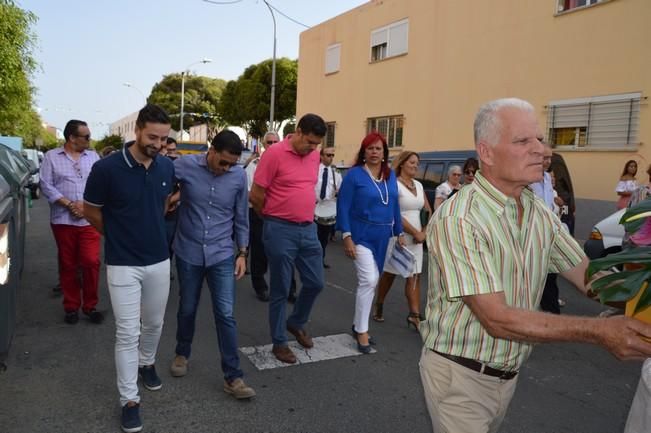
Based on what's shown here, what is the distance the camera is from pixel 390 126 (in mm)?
19844

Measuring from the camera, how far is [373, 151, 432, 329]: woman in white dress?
5562mm

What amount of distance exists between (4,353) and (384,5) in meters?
18.7

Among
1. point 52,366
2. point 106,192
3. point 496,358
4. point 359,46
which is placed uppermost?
point 359,46

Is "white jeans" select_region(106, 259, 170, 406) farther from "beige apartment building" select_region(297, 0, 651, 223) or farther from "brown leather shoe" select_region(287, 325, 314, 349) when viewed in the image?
"beige apartment building" select_region(297, 0, 651, 223)

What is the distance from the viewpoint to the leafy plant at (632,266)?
1.52 m

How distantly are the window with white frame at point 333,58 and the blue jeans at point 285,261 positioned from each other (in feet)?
62.2

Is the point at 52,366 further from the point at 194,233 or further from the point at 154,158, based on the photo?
the point at 154,158

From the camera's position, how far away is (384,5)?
1969 centimetres

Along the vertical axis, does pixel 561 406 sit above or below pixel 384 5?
below

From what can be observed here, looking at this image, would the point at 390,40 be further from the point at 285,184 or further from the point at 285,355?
the point at 285,355

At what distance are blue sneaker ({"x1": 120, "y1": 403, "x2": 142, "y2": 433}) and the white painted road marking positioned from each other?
3.98 ft

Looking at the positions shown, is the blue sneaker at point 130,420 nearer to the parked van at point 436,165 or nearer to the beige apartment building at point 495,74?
the parked van at point 436,165

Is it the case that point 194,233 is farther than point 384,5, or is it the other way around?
point 384,5


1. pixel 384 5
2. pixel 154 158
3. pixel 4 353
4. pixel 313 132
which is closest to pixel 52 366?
pixel 4 353
